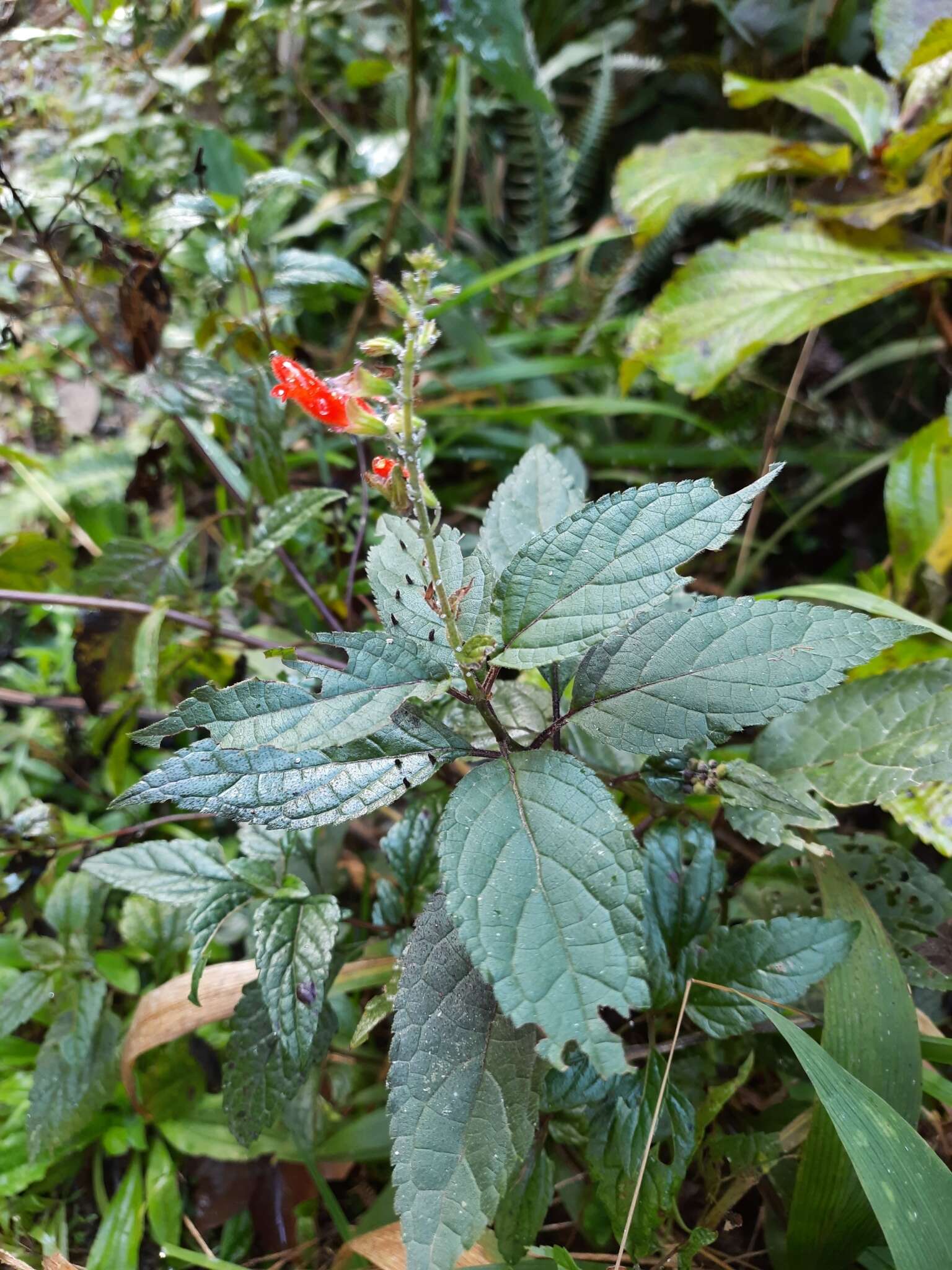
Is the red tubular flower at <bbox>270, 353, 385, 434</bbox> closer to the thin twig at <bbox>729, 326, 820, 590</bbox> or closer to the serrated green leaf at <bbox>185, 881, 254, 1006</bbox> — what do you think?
the serrated green leaf at <bbox>185, 881, 254, 1006</bbox>

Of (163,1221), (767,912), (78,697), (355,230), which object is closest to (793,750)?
(767,912)

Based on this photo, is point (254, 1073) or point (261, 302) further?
point (261, 302)

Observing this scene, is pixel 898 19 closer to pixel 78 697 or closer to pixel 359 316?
pixel 359 316

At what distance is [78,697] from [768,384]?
150cm

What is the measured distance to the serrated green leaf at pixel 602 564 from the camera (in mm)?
629

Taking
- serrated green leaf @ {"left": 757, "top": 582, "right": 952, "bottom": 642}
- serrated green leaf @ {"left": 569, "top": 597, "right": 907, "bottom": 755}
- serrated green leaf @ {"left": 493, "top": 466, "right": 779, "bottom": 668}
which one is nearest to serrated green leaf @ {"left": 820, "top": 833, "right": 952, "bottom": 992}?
serrated green leaf @ {"left": 757, "top": 582, "right": 952, "bottom": 642}

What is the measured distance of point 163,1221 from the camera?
3.29 ft

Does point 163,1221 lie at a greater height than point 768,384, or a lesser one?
lesser

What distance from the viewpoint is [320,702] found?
0.62 m

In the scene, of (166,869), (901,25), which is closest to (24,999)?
(166,869)

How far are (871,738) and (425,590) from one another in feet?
1.72

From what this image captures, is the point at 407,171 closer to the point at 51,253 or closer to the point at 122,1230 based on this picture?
the point at 51,253

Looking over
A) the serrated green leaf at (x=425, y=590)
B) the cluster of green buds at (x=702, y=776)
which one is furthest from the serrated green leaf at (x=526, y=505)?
the cluster of green buds at (x=702, y=776)

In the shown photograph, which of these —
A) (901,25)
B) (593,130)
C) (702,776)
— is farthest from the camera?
(593,130)
